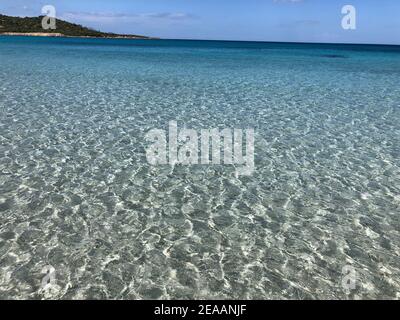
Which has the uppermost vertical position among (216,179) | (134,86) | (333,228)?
(134,86)

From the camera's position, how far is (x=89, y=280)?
7.13m

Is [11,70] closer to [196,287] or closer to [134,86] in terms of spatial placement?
[134,86]

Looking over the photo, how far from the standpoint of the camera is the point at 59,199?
33.1 ft

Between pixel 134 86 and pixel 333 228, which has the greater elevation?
pixel 134 86

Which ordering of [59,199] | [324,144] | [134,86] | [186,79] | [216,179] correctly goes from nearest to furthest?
[59,199] → [216,179] → [324,144] → [134,86] → [186,79]

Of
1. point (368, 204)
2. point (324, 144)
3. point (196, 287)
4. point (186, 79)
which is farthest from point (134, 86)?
point (196, 287)

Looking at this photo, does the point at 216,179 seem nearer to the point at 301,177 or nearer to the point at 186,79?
the point at 301,177
